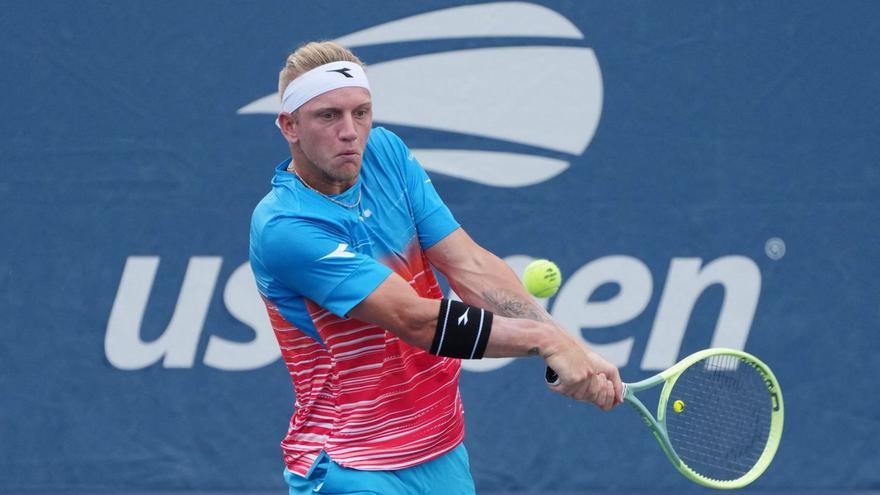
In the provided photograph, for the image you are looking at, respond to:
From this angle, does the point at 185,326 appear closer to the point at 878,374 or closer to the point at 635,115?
the point at 635,115

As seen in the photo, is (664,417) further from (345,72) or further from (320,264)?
(345,72)

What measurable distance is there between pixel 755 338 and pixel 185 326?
8.46 ft

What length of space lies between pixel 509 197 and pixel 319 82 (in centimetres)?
263

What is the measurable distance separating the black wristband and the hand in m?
0.17

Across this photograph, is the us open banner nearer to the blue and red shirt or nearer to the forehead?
the blue and red shirt

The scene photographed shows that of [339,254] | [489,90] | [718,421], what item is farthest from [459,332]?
[489,90]

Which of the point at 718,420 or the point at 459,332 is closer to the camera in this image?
the point at 459,332

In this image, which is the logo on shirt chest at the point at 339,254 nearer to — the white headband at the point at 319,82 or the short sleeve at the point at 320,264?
the short sleeve at the point at 320,264

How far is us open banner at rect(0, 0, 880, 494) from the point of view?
5730mm

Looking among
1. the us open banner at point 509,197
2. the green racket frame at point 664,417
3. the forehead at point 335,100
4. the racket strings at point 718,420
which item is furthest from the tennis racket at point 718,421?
the forehead at point 335,100

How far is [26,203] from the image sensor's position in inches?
→ 228

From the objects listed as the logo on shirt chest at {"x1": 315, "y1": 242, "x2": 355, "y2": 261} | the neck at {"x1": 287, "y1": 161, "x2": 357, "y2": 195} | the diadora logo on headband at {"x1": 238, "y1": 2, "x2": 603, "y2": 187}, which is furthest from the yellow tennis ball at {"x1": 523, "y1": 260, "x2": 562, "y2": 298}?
the logo on shirt chest at {"x1": 315, "y1": 242, "x2": 355, "y2": 261}

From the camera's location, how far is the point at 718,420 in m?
4.68

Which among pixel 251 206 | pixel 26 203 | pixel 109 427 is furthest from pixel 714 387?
pixel 26 203
